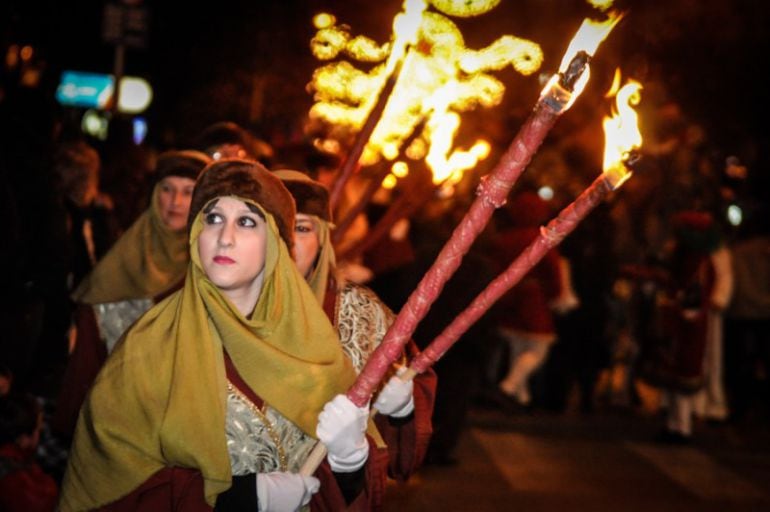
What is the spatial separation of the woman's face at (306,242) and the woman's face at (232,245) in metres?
0.94

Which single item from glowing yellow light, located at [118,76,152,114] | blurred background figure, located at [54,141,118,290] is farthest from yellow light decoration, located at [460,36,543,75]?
glowing yellow light, located at [118,76,152,114]

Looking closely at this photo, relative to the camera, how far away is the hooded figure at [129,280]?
18.1 feet

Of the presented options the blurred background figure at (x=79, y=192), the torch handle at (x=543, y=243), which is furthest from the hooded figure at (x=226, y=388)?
the blurred background figure at (x=79, y=192)

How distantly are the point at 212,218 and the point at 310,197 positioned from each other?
116 cm

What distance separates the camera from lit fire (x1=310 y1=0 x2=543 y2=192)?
6045 millimetres

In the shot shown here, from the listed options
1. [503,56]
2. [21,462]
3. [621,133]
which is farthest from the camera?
[503,56]

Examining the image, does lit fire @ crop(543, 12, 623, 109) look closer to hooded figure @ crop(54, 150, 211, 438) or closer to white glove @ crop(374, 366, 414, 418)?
white glove @ crop(374, 366, 414, 418)

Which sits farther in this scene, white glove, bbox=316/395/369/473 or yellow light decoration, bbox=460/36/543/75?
yellow light decoration, bbox=460/36/543/75

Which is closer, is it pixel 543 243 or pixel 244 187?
pixel 543 243

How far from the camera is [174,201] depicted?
20.6 ft

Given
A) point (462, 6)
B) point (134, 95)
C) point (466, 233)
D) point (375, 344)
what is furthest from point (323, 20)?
point (466, 233)

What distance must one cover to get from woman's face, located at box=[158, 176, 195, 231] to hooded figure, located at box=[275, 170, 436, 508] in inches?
48.4

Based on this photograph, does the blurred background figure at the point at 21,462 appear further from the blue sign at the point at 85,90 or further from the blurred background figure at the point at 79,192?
the blue sign at the point at 85,90

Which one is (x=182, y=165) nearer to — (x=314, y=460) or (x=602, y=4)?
(x=314, y=460)
